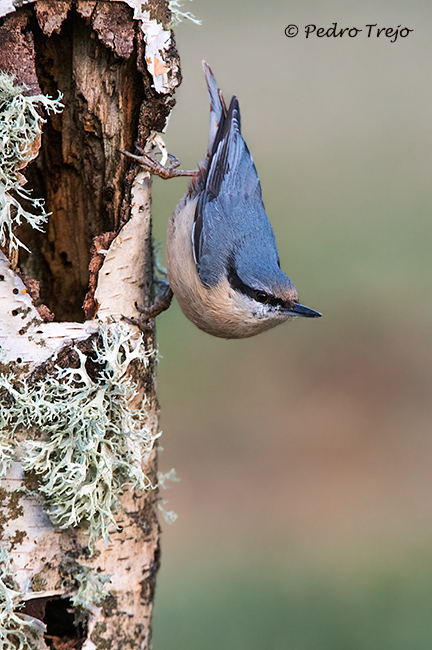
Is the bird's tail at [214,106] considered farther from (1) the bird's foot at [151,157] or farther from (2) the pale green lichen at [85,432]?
(2) the pale green lichen at [85,432]

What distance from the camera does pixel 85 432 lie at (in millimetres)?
2197

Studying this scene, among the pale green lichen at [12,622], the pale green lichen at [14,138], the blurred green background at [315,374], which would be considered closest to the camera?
the pale green lichen at [14,138]

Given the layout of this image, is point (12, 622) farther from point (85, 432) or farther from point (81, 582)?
point (85, 432)

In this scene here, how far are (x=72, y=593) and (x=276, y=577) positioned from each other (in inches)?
83.2

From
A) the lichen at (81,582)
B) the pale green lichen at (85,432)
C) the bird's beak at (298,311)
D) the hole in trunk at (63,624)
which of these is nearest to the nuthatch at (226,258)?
the bird's beak at (298,311)

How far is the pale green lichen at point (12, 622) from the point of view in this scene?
7.03 ft

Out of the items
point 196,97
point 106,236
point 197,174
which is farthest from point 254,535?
point 196,97

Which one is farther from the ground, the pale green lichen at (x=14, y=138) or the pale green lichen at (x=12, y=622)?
the pale green lichen at (x=14, y=138)

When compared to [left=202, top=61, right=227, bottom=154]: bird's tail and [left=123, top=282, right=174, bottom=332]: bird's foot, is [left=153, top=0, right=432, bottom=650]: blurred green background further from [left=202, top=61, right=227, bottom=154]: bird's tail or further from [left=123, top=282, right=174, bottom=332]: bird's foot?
[left=123, top=282, right=174, bottom=332]: bird's foot

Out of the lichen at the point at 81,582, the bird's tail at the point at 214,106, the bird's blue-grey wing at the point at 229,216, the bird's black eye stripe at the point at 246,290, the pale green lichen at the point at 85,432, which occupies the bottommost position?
the lichen at the point at 81,582

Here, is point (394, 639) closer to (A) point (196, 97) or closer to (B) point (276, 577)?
(B) point (276, 577)

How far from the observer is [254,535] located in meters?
4.38

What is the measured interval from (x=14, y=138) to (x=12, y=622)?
1377mm

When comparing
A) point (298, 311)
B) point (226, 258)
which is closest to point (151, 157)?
point (226, 258)
